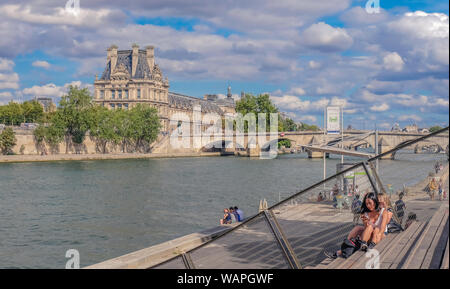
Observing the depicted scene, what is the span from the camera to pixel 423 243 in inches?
172

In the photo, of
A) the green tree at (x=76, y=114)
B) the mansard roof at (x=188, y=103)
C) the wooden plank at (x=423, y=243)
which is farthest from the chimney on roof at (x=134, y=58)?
the wooden plank at (x=423, y=243)

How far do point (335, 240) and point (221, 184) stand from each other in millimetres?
25418

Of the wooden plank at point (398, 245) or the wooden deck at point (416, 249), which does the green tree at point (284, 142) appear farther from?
the wooden deck at point (416, 249)

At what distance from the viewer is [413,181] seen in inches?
189

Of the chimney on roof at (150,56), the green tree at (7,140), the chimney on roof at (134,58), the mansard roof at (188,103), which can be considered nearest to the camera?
the green tree at (7,140)

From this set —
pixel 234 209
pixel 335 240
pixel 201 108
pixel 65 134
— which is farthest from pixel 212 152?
pixel 335 240

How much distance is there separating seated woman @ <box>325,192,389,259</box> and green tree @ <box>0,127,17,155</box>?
55.1 metres

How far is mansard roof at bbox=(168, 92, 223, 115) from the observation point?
4358 inches

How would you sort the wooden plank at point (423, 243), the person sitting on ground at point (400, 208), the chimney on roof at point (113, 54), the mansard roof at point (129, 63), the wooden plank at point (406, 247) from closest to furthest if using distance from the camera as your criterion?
1. the wooden plank at point (423, 243)
2. the wooden plank at point (406, 247)
3. the person sitting on ground at point (400, 208)
4. the mansard roof at point (129, 63)
5. the chimney on roof at point (113, 54)

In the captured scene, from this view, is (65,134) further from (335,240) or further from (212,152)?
(335,240)

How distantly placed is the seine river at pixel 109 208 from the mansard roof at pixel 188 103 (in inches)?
2961

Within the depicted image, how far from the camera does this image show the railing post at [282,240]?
394cm

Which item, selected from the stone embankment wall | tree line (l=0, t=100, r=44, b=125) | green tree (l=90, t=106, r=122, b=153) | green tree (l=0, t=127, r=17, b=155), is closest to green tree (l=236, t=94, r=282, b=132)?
the stone embankment wall

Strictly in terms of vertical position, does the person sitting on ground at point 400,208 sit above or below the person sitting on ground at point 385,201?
below
